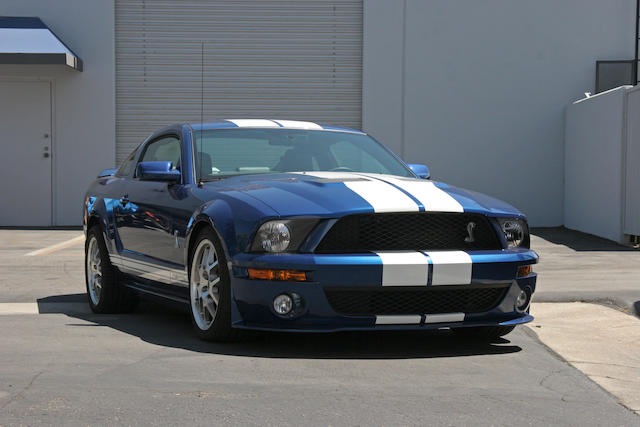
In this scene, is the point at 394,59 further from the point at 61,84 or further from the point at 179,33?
the point at 61,84

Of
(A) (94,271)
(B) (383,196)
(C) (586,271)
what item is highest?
(B) (383,196)

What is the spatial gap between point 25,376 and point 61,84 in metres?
14.2

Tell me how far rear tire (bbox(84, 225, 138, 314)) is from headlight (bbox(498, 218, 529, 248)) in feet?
8.86

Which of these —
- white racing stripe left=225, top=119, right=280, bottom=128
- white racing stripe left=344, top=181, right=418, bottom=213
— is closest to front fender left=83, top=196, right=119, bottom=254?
white racing stripe left=225, top=119, right=280, bottom=128

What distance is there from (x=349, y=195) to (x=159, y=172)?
1438 mm

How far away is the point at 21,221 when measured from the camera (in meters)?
18.4

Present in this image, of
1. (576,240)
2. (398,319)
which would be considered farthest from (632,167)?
(398,319)

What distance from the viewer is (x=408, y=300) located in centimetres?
542

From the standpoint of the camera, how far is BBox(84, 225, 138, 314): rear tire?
729 cm

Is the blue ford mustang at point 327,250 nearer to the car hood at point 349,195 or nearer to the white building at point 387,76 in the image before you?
the car hood at point 349,195

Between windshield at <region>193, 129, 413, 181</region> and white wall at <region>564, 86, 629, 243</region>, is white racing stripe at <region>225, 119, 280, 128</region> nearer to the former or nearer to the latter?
windshield at <region>193, 129, 413, 181</region>

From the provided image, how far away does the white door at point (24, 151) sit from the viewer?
1830 cm

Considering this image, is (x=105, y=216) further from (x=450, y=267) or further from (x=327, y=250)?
(x=450, y=267)

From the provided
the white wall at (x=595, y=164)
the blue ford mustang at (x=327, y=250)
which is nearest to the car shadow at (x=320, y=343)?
the blue ford mustang at (x=327, y=250)
